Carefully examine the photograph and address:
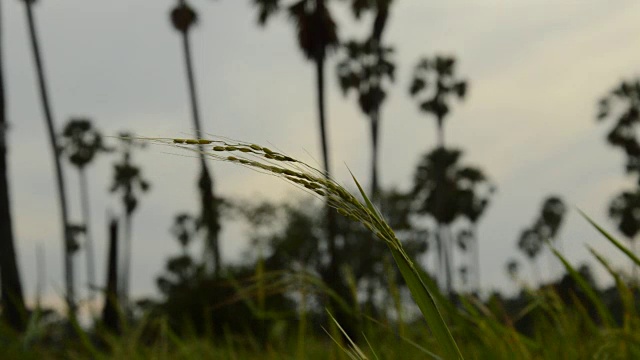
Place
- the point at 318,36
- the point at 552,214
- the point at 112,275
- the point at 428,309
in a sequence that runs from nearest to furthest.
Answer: the point at 428,309
the point at 112,275
the point at 318,36
the point at 552,214

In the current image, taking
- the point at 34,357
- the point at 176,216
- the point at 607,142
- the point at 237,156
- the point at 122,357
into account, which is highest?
the point at 237,156

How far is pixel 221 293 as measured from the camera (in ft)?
52.0

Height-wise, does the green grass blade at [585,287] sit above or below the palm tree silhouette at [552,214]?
above

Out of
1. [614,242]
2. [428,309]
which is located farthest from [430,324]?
[614,242]

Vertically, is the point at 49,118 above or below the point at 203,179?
above

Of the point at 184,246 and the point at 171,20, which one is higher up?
the point at 171,20

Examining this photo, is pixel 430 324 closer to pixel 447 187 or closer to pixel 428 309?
pixel 428 309

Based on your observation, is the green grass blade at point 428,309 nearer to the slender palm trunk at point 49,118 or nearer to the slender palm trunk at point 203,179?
the slender palm trunk at point 203,179

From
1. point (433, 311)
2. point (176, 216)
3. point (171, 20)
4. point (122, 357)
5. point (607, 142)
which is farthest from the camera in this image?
point (176, 216)

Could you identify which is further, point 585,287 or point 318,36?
point 318,36

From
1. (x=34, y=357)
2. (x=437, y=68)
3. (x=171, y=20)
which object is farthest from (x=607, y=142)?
(x=34, y=357)

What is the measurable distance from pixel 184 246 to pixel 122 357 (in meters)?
62.7

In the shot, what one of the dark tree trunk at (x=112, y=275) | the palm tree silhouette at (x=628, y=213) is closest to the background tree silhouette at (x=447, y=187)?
the palm tree silhouette at (x=628, y=213)

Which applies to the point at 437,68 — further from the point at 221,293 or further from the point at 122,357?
the point at 122,357
